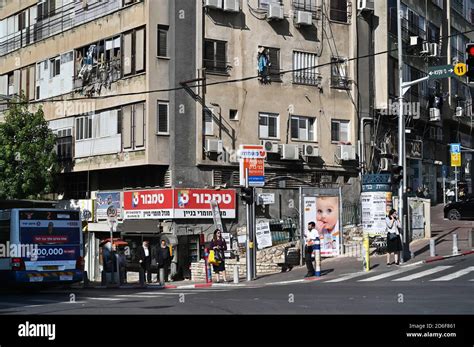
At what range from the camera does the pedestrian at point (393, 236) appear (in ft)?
88.5

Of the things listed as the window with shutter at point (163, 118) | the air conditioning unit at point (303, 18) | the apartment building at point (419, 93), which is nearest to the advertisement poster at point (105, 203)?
the window with shutter at point (163, 118)

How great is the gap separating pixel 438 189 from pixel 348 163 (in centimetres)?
1300

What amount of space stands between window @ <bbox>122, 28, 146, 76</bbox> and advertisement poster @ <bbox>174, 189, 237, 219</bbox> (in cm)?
607

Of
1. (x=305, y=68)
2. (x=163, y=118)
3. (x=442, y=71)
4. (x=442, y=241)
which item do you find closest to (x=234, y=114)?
(x=163, y=118)

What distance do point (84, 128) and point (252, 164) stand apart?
44.2 ft


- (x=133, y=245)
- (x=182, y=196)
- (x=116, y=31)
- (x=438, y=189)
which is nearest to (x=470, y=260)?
(x=182, y=196)

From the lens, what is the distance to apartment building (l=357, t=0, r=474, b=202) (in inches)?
1614

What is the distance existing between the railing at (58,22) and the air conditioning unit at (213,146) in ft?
26.3

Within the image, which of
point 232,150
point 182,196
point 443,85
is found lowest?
point 182,196

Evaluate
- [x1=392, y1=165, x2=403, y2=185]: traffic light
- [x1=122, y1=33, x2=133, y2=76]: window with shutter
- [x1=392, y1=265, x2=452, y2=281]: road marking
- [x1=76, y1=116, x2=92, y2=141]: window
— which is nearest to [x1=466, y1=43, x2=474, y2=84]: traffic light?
[x1=392, y1=265, x2=452, y2=281]: road marking

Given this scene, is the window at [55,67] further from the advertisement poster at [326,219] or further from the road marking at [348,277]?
the road marking at [348,277]

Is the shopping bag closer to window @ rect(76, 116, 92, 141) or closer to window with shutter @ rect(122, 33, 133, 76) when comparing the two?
window with shutter @ rect(122, 33, 133, 76)
